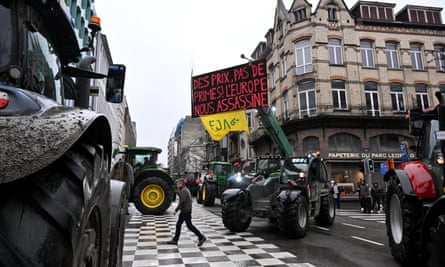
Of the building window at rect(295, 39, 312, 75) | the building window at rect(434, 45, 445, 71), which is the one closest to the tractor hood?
the building window at rect(295, 39, 312, 75)

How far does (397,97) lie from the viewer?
795 inches

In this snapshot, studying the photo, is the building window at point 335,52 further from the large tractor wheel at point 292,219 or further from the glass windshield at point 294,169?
the large tractor wheel at point 292,219

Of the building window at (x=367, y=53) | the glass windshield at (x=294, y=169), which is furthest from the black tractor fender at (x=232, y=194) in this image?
the building window at (x=367, y=53)

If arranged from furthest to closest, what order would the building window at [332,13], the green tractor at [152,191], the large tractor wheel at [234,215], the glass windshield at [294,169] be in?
the building window at [332,13]
the green tractor at [152,191]
the glass windshield at [294,169]
the large tractor wheel at [234,215]

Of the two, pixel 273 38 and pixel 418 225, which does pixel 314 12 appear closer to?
pixel 273 38

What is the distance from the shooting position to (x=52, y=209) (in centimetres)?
91

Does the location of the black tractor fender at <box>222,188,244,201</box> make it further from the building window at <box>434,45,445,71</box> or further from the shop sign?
the building window at <box>434,45,445,71</box>

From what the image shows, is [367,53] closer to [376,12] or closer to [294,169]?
[376,12]

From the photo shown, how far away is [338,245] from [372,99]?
56.3ft

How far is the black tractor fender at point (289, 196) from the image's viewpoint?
6172 mm

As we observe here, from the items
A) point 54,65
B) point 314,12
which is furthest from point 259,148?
point 54,65

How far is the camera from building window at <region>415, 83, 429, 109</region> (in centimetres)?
2041

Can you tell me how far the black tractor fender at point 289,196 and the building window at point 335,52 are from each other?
657 inches

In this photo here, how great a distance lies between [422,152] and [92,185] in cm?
464
